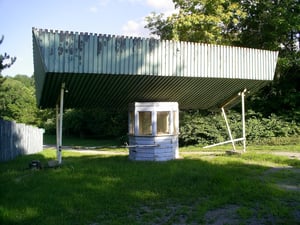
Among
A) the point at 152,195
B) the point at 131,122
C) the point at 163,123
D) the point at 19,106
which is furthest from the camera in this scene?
the point at 19,106

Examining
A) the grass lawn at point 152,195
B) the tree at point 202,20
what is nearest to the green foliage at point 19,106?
the tree at point 202,20

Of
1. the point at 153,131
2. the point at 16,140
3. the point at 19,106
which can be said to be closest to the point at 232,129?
the point at 153,131

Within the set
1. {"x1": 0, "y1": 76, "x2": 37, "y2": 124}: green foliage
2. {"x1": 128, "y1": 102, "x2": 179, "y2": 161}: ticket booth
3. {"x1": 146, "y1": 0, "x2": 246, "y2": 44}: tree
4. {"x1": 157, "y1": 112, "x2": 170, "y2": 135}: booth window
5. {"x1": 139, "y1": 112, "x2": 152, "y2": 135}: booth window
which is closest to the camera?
{"x1": 128, "y1": 102, "x2": 179, "y2": 161}: ticket booth

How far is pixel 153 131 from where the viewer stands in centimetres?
1320

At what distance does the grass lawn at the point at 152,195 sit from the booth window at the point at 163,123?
7.95 feet

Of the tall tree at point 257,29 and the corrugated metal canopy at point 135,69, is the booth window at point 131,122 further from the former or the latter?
the tall tree at point 257,29

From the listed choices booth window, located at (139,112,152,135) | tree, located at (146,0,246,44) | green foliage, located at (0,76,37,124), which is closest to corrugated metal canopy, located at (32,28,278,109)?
booth window, located at (139,112,152,135)

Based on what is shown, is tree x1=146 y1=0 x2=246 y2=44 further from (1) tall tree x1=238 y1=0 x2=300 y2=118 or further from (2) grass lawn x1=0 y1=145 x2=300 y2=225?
(2) grass lawn x1=0 y1=145 x2=300 y2=225

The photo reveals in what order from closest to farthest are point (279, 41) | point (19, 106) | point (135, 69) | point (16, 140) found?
point (135, 69) < point (16, 140) < point (279, 41) < point (19, 106)

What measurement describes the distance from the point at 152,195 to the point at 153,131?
5549 millimetres

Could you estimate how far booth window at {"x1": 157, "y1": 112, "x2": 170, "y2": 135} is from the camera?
13.7 metres

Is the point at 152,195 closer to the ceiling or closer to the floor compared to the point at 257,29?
closer to the floor

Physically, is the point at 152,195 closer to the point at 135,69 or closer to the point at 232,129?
the point at 135,69

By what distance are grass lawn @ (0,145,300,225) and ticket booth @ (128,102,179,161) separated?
190 cm
